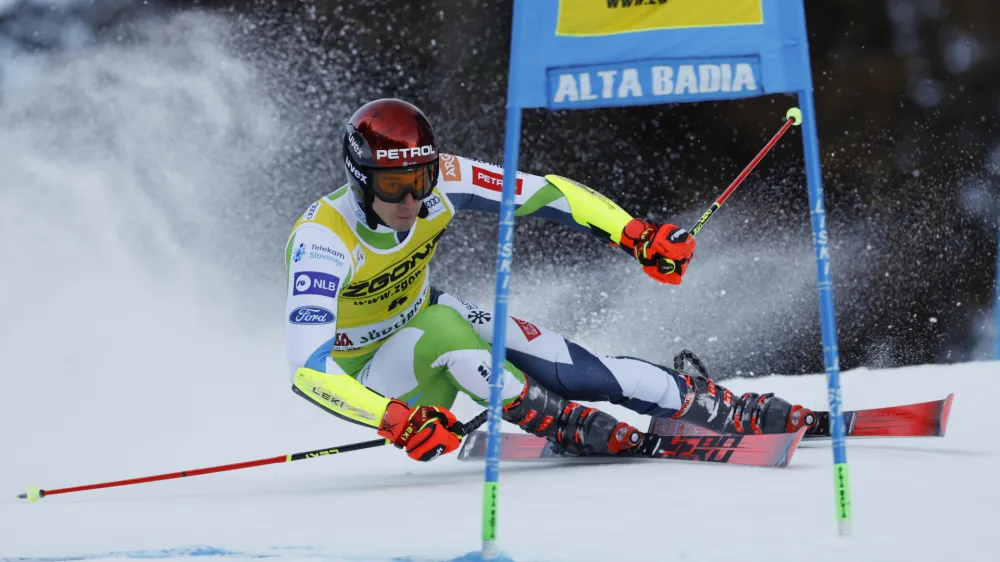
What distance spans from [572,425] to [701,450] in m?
0.52

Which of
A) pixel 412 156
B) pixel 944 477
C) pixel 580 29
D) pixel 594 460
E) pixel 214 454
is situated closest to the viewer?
pixel 580 29

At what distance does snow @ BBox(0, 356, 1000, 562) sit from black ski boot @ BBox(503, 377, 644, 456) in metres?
0.17

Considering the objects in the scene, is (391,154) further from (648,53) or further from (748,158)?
(748,158)

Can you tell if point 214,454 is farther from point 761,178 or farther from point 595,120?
point 761,178

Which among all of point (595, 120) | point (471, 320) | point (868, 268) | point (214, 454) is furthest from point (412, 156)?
point (868, 268)

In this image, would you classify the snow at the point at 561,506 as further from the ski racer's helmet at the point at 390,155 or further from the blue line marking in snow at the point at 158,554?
the ski racer's helmet at the point at 390,155

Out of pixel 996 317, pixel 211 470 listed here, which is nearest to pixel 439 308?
pixel 211 470

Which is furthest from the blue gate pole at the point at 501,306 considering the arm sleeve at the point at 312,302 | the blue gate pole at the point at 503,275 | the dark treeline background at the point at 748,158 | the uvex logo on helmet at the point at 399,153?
the dark treeline background at the point at 748,158

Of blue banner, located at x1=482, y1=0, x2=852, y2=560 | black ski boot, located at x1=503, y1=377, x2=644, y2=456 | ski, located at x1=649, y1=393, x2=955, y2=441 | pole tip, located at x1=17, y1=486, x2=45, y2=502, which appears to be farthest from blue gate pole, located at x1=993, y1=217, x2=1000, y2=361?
pole tip, located at x1=17, y1=486, x2=45, y2=502

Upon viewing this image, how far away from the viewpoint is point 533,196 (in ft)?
14.4

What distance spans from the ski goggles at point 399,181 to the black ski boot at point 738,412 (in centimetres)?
136

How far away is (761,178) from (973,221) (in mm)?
1436

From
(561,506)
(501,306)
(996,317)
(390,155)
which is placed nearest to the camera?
(501,306)

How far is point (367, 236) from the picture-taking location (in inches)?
157
